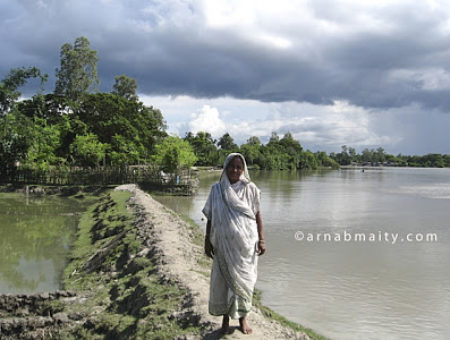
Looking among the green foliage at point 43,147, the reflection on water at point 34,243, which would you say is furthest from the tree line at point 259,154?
the reflection on water at point 34,243

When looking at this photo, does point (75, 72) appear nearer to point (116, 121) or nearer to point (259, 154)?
point (116, 121)

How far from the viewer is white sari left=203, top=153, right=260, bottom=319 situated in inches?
153

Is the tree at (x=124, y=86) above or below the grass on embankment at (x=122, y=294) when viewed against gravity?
above

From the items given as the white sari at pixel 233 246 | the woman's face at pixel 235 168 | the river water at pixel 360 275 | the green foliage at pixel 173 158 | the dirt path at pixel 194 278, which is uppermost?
the green foliage at pixel 173 158

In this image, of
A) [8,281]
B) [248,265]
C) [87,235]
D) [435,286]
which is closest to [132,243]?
[8,281]

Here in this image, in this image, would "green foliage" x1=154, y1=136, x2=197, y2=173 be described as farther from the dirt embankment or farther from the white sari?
the white sari

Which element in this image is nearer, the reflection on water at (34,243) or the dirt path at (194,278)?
the dirt path at (194,278)

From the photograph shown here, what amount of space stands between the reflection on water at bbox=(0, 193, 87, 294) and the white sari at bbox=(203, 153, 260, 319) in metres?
5.18

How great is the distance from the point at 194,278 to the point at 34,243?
7.64m

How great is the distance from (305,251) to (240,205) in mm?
7758

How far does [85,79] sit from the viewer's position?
127 ft

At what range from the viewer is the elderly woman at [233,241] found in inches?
153

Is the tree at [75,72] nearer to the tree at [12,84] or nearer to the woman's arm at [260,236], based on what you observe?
the tree at [12,84]

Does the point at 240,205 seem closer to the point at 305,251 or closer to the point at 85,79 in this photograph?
the point at 305,251
